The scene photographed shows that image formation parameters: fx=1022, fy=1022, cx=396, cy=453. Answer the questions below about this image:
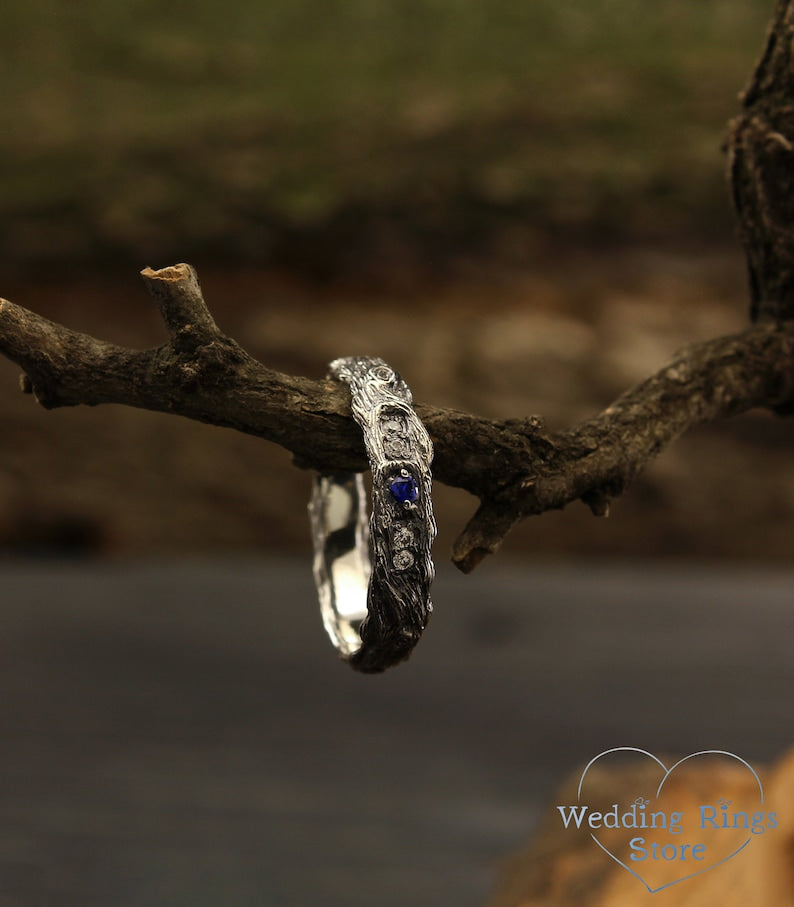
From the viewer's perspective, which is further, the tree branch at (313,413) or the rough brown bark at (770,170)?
the rough brown bark at (770,170)

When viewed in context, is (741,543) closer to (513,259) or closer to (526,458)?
(513,259)

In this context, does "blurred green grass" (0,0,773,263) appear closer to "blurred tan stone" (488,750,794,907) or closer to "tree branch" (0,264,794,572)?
"blurred tan stone" (488,750,794,907)

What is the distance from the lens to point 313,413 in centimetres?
70

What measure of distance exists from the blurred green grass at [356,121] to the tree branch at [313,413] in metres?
1.33

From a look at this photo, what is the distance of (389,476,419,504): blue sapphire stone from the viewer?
0.68 m

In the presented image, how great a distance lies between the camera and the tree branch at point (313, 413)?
2.20 feet

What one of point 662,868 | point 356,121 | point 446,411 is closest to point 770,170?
point 446,411

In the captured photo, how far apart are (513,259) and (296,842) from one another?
123cm

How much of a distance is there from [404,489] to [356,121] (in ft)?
5.25

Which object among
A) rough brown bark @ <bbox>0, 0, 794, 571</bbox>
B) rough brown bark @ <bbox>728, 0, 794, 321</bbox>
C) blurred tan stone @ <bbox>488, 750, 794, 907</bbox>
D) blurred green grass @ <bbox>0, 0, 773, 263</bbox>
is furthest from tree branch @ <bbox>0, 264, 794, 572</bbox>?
blurred green grass @ <bbox>0, 0, 773, 263</bbox>

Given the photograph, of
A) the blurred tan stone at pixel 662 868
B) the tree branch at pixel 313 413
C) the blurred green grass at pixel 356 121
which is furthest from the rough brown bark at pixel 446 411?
the blurred green grass at pixel 356 121

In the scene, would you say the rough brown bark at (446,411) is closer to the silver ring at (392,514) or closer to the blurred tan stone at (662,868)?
the silver ring at (392,514)

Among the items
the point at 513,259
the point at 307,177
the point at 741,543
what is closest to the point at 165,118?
the point at 307,177

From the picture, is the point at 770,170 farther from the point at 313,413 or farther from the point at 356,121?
the point at 356,121
